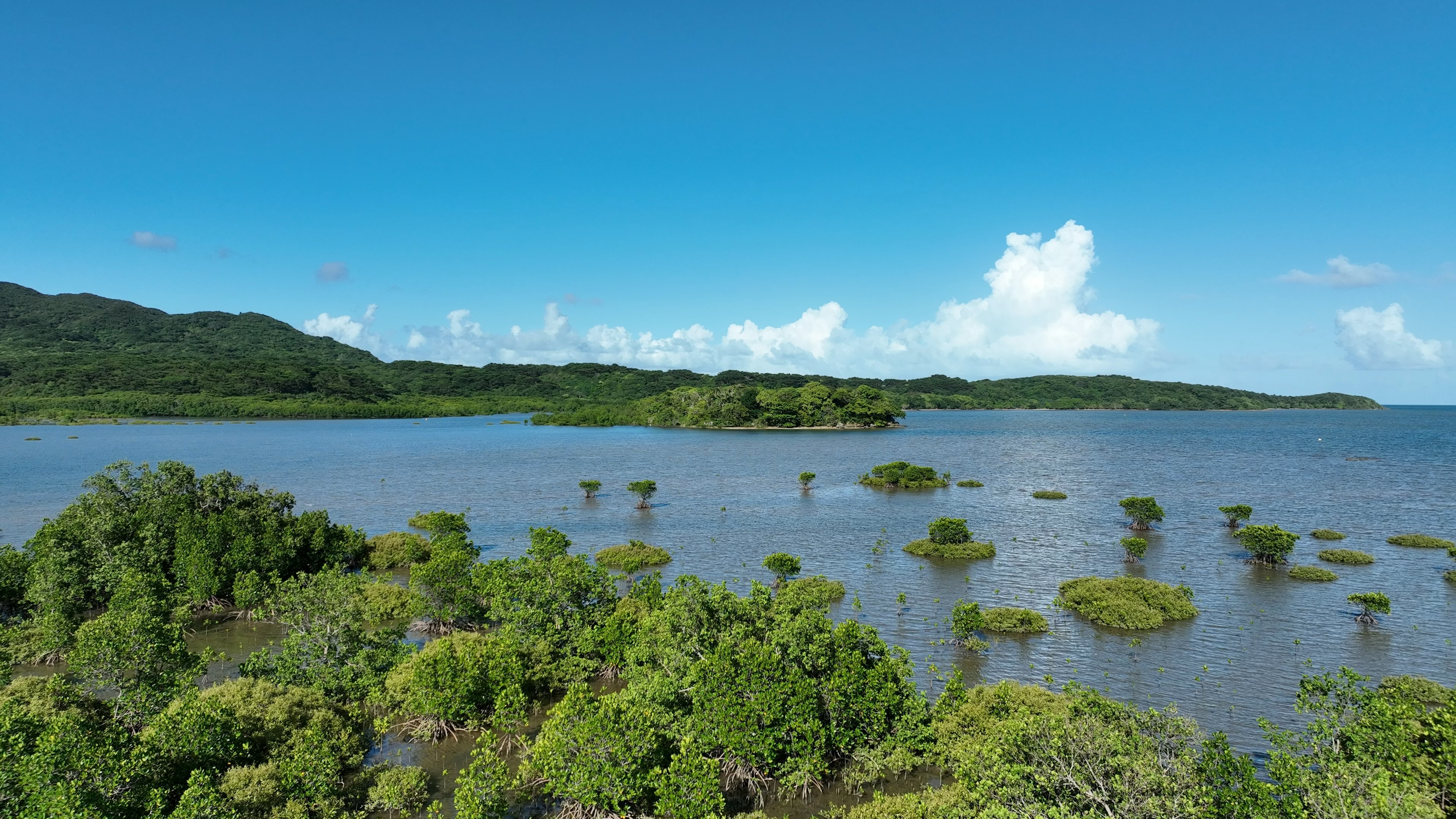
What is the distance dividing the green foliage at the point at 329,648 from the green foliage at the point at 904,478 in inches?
2314

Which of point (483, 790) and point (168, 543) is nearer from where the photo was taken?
point (483, 790)

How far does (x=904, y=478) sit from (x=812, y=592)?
172 ft

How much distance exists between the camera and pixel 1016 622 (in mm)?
30250

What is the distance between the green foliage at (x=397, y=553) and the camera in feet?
136

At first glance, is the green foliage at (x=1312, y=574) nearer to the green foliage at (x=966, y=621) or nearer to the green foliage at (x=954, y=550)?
the green foliage at (x=954, y=550)

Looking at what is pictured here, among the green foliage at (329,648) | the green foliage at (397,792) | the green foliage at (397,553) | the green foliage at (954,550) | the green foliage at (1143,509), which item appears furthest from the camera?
the green foliage at (1143,509)

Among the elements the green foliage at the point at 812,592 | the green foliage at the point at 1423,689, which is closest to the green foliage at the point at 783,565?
the green foliage at the point at 812,592

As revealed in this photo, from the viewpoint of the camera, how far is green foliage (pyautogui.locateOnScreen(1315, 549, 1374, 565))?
41.7 m

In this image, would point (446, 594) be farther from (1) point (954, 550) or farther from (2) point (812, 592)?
(1) point (954, 550)

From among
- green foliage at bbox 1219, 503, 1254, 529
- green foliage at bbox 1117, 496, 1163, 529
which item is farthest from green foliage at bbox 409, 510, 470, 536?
green foliage at bbox 1219, 503, 1254, 529

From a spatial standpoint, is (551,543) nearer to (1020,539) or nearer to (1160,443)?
(1020,539)

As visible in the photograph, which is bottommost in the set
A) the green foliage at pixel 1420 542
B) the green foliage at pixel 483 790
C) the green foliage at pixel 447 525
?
the green foliage at pixel 1420 542

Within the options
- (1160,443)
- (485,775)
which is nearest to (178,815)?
(485,775)

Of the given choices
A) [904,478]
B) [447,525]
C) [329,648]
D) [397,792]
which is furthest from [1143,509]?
[329,648]
